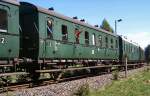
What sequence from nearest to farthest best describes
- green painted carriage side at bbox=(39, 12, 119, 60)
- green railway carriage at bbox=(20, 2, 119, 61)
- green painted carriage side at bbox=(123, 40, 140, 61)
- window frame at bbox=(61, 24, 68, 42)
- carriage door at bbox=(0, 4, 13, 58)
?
1. carriage door at bbox=(0, 4, 13, 58)
2. green railway carriage at bbox=(20, 2, 119, 61)
3. green painted carriage side at bbox=(39, 12, 119, 60)
4. window frame at bbox=(61, 24, 68, 42)
5. green painted carriage side at bbox=(123, 40, 140, 61)

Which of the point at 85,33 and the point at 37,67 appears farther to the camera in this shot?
the point at 85,33

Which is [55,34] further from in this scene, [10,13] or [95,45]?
[95,45]

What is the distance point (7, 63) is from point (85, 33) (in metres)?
9.84

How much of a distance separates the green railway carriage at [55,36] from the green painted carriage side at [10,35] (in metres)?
1.91

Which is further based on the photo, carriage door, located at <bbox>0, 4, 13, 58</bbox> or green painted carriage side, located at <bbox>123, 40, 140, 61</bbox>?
green painted carriage side, located at <bbox>123, 40, 140, 61</bbox>

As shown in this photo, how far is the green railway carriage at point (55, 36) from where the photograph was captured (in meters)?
16.6

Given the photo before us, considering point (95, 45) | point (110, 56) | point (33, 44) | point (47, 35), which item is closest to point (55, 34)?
point (47, 35)

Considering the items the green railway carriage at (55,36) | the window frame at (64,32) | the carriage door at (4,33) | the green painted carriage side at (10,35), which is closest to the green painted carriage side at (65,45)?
the green railway carriage at (55,36)

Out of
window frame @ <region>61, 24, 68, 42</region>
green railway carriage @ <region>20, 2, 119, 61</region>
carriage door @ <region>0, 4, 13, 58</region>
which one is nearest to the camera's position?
carriage door @ <region>0, 4, 13, 58</region>

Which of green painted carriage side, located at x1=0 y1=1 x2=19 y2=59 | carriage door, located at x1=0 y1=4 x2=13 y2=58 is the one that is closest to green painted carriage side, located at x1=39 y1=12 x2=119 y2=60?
green painted carriage side, located at x1=0 y1=1 x2=19 y2=59

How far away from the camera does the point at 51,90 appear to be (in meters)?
14.6

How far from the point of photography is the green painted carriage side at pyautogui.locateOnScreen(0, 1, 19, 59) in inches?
543

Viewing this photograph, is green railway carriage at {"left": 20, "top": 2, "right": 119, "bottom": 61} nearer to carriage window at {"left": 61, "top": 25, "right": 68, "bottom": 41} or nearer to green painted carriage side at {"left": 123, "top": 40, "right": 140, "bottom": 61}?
carriage window at {"left": 61, "top": 25, "right": 68, "bottom": 41}

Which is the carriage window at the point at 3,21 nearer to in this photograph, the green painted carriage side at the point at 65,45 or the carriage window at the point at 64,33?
the green painted carriage side at the point at 65,45
